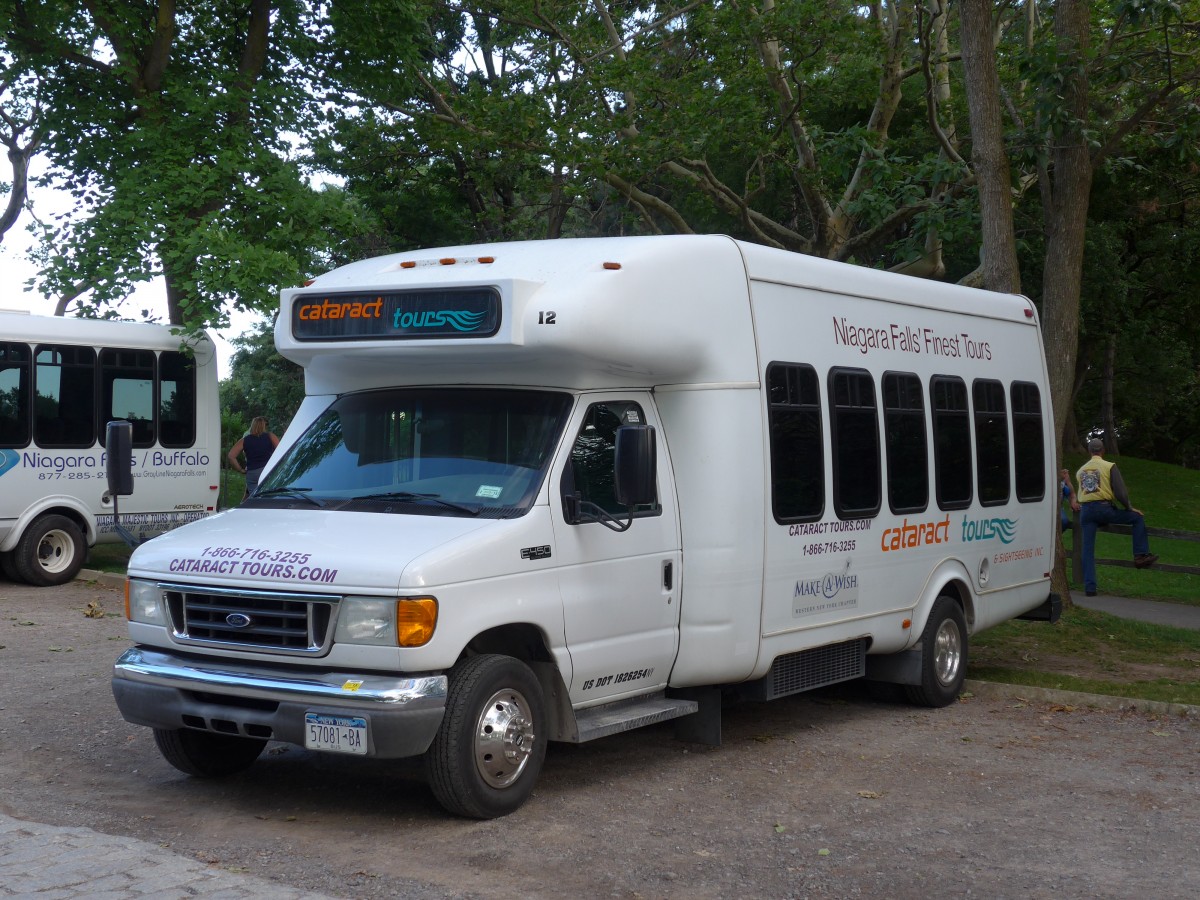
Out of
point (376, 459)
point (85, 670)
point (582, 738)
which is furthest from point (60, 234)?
point (582, 738)

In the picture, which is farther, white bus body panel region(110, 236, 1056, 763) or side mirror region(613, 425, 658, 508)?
side mirror region(613, 425, 658, 508)

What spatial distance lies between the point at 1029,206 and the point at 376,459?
2235cm

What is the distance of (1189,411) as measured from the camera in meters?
42.8

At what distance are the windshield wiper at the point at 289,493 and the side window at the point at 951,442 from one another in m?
4.70

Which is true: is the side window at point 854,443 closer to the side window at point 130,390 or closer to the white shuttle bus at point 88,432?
the white shuttle bus at point 88,432

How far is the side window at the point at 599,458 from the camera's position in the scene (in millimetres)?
7375

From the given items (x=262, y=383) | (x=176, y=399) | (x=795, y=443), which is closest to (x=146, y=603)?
Answer: (x=795, y=443)

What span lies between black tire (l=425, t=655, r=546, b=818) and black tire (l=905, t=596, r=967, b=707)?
389 cm

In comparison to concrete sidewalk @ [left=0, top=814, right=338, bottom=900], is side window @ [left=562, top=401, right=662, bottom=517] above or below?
above

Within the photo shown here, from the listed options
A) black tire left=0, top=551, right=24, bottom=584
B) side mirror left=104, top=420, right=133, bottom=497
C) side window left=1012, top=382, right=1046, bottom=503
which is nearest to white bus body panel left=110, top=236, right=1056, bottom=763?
side mirror left=104, top=420, right=133, bottom=497

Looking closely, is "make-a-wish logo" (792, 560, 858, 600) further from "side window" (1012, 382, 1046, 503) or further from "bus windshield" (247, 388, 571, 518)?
"side window" (1012, 382, 1046, 503)

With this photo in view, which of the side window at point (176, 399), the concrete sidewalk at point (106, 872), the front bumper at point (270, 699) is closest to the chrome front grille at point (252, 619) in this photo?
the front bumper at point (270, 699)

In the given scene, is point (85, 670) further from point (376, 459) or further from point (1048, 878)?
point (1048, 878)

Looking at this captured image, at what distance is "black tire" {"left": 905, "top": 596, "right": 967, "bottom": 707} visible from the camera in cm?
1005
